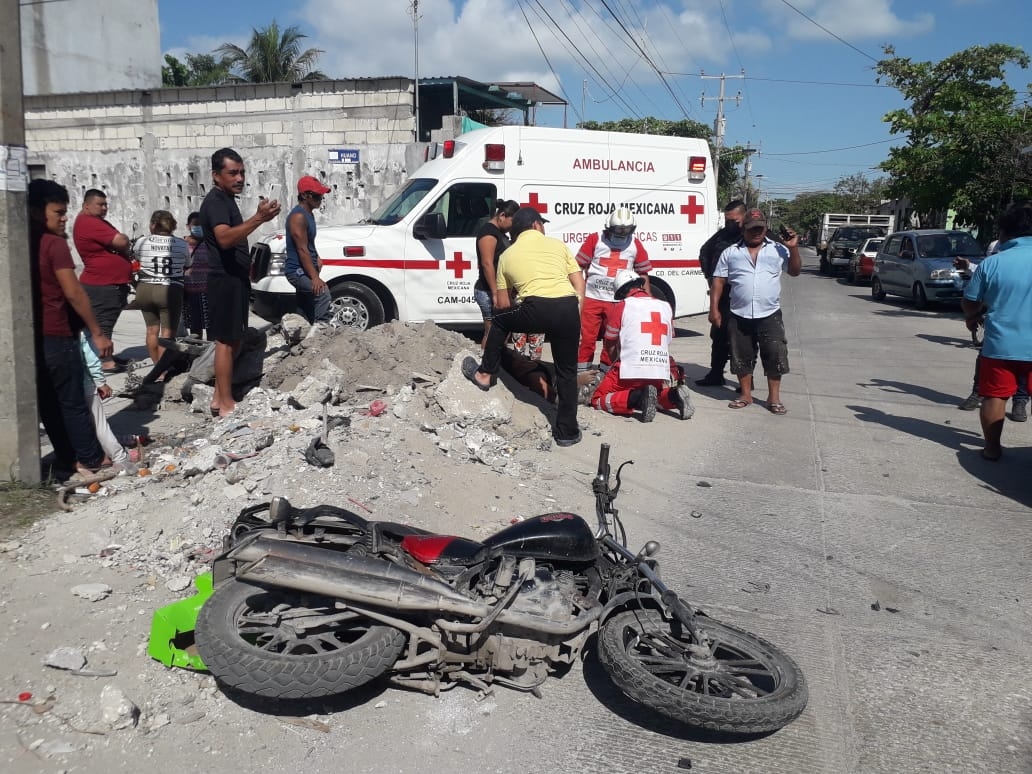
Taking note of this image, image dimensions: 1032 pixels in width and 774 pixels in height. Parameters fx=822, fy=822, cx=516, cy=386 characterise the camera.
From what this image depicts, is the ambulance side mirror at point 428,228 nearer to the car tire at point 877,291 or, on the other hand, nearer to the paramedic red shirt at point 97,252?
the paramedic red shirt at point 97,252

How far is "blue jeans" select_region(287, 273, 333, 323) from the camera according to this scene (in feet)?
26.8

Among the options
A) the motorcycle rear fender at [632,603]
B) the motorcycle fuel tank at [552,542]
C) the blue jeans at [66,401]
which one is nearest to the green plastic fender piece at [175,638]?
the motorcycle fuel tank at [552,542]

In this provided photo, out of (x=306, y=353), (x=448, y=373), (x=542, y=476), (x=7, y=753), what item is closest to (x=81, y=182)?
(x=306, y=353)

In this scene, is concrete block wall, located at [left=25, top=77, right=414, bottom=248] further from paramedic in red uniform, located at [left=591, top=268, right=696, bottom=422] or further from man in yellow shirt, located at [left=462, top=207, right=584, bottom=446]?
man in yellow shirt, located at [left=462, top=207, right=584, bottom=446]

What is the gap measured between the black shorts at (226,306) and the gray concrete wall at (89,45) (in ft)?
92.7

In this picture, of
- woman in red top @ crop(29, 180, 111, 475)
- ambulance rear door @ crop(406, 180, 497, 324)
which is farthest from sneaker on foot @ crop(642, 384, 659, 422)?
woman in red top @ crop(29, 180, 111, 475)

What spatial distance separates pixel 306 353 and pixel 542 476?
9.00ft

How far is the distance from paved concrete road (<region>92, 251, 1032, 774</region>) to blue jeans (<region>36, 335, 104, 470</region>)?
2.95 metres

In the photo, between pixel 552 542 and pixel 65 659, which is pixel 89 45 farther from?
pixel 552 542

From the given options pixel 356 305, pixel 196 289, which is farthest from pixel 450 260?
pixel 196 289

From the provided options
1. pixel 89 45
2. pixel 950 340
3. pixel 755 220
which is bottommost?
pixel 950 340

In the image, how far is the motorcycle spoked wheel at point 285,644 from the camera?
2889 millimetres

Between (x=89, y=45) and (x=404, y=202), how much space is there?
28328mm

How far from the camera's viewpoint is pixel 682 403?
302 inches
